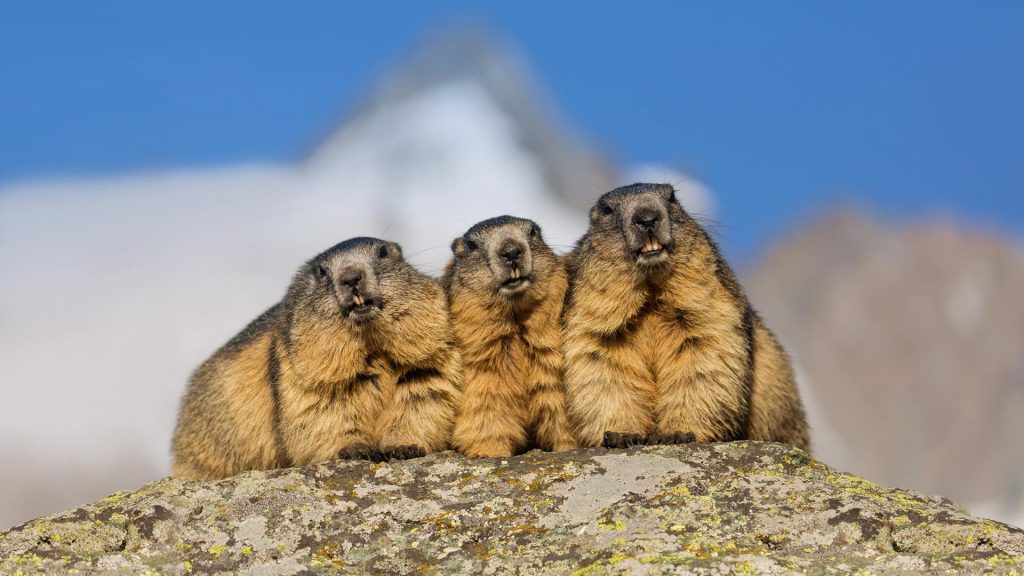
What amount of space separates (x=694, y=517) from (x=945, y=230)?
7151cm

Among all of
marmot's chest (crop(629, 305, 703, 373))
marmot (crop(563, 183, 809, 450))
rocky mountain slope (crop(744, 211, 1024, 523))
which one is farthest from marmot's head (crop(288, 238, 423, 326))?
rocky mountain slope (crop(744, 211, 1024, 523))

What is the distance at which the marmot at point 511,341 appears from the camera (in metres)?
10.9

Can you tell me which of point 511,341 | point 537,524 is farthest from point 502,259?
point 537,524

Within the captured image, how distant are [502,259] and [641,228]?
1.18m

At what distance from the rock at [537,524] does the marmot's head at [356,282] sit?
6.05 feet

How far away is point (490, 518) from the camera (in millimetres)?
8383

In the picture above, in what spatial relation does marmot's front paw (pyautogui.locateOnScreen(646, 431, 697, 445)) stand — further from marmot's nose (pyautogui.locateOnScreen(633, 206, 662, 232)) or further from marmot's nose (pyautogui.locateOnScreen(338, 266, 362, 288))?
marmot's nose (pyautogui.locateOnScreen(338, 266, 362, 288))

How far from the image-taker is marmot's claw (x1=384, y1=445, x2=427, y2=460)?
9875 mm

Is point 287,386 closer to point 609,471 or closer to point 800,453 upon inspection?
point 609,471

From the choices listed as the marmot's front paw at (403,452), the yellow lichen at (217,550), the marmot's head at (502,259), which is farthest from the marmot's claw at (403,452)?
the yellow lichen at (217,550)

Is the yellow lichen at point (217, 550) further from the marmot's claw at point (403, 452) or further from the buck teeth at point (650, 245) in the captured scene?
the buck teeth at point (650, 245)

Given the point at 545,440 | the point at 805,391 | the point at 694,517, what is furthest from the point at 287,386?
the point at 805,391

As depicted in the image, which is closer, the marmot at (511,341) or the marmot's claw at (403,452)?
the marmot's claw at (403,452)

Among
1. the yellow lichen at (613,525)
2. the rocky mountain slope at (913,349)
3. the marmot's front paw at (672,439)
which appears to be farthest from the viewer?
the rocky mountain slope at (913,349)
